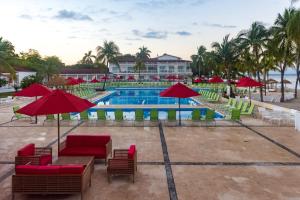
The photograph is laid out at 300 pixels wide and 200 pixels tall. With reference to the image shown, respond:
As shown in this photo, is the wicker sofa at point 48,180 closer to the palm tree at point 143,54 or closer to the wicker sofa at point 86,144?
the wicker sofa at point 86,144

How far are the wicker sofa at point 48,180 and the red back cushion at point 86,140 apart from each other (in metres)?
3.33

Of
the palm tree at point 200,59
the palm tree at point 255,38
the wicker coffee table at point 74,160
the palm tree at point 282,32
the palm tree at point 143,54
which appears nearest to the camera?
the wicker coffee table at point 74,160

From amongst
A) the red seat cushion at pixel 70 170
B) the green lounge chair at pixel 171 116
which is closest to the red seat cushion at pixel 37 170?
the red seat cushion at pixel 70 170

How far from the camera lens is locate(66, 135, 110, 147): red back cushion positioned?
391 inches

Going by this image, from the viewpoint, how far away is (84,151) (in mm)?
9430

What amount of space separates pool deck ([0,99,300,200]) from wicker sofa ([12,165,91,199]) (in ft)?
1.43

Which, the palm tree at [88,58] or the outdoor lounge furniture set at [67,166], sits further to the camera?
the palm tree at [88,58]

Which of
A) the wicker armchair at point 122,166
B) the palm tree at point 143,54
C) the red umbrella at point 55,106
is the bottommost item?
the wicker armchair at point 122,166

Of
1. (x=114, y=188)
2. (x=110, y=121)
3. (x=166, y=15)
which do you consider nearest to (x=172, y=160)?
(x=114, y=188)

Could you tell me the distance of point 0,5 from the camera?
68.8ft

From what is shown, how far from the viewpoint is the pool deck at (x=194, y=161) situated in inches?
285

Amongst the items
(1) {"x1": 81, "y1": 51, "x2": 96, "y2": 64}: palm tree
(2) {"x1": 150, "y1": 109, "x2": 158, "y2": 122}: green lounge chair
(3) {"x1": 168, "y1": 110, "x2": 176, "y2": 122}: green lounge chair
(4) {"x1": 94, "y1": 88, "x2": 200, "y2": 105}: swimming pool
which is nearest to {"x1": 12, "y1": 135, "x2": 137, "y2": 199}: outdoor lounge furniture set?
(2) {"x1": 150, "y1": 109, "x2": 158, "y2": 122}: green lounge chair

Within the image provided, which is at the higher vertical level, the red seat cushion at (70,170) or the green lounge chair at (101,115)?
the green lounge chair at (101,115)

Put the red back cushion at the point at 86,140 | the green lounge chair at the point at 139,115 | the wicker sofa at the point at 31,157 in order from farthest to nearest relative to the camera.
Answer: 1. the green lounge chair at the point at 139,115
2. the red back cushion at the point at 86,140
3. the wicker sofa at the point at 31,157
